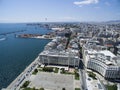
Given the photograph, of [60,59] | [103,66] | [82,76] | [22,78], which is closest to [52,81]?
[22,78]

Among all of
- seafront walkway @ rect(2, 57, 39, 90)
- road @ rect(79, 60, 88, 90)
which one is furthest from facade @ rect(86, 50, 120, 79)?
seafront walkway @ rect(2, 57, 39, 90)

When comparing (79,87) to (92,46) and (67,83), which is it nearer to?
(67,83)

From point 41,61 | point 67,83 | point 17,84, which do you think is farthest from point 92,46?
point 17,84

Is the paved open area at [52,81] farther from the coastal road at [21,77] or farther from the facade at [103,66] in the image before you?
the facade at [103,66]

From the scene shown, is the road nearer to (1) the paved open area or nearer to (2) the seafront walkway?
(1) the paved open area

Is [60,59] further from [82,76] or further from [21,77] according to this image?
[21,77]

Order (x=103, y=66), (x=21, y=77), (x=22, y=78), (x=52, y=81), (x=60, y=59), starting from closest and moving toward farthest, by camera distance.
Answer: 1. (x=52, y=81)
2. (x=22, y=78)
3. (x=21, y=77)
4. (x=103, y=66)
5. (x=60, y=59)
